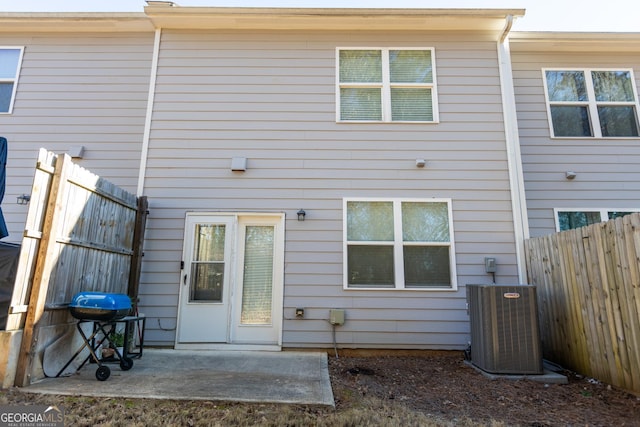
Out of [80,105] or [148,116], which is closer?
[148,116]


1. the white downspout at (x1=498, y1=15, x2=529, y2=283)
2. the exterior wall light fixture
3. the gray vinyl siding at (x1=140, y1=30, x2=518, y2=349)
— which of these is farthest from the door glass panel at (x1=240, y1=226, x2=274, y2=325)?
the white downspout at (x1=498, y1=15, x2=529, y2=283)

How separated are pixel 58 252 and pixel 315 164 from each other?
3.15m

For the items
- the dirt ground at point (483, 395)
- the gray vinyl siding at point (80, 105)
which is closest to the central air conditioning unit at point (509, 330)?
the dirt ground at point (483, 395)

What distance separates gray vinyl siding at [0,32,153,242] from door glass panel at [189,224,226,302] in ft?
4.34

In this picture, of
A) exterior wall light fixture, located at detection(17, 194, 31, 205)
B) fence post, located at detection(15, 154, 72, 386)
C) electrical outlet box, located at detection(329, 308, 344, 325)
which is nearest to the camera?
fence post, located at detection(15, 154, 72, 386)

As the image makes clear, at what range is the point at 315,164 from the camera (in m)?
5.10

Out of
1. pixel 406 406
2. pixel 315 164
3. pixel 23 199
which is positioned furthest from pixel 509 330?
pixel 23 199

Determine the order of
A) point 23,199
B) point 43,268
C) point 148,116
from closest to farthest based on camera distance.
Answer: point 43,268 < point 23,199 < point 148,116

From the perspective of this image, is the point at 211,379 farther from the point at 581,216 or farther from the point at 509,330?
the point at 581,216

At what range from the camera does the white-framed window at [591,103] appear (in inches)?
223

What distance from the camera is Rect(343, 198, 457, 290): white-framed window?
4750 mm

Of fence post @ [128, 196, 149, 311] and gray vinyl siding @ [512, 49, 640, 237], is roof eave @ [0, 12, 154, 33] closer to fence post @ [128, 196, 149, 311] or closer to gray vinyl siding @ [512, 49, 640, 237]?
fence post @ [128, 196, 149, 311]

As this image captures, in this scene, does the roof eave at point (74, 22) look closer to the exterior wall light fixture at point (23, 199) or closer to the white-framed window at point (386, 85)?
the exterior wall light fixture at point (23, 199)

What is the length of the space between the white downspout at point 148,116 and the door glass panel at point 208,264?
109 cm
